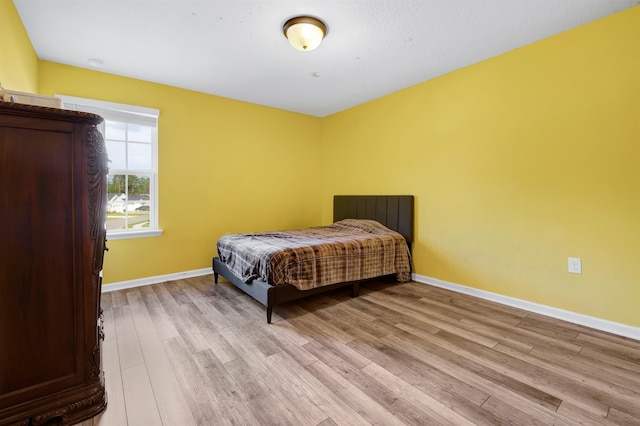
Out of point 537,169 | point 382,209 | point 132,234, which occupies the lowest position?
point 132,234

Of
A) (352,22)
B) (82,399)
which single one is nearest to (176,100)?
(352,22)

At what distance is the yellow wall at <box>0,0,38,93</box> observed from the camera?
191 centimetres

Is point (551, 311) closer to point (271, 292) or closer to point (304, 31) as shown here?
point (271, 292)

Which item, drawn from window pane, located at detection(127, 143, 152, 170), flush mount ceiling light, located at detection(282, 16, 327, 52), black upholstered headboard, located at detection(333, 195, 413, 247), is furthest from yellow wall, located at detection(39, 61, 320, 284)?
flush mount ceiling light, located at detection(282, 16, 327, 52)

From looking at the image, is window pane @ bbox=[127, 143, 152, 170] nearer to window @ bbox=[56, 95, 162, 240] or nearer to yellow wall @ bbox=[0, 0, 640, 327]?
window @ bbox=[56, 95, 162, 240]

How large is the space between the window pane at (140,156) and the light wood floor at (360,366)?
5.23 feet

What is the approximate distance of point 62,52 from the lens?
2.72 m

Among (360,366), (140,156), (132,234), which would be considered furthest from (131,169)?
(360,366)

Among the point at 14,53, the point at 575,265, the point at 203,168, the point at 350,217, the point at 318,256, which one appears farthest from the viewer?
the point at 350,217

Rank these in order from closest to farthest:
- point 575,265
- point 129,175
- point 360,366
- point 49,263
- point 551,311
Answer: point 49,263
point 360,366
point 575,265
point 551,311
point 129,175

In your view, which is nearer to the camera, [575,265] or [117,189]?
[575,265]

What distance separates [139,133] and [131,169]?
1.48ft

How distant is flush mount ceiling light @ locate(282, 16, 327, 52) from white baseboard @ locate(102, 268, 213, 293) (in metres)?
3.01

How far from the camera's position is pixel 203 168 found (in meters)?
3.79
